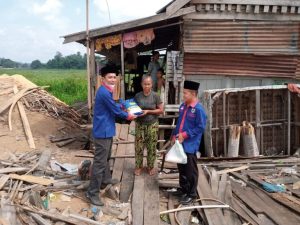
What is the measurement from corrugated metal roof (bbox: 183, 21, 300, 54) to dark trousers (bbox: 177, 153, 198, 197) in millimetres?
5616

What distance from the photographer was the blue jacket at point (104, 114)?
18.1 ft

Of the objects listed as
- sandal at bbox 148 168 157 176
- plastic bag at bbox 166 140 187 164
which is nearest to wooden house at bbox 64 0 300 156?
sandal at bbox 148 168 157 176

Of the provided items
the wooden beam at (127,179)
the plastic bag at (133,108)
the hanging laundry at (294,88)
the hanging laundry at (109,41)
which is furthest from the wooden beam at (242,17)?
the plastic bag at (133,108)

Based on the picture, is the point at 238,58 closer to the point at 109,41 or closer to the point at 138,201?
the point at 109,41

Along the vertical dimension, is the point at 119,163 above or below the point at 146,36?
below

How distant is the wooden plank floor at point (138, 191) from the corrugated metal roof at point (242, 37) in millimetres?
4532

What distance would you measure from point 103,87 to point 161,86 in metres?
6.46

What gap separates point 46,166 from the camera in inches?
302

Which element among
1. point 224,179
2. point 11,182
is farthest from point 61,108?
point 224,179

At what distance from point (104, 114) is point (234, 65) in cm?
661

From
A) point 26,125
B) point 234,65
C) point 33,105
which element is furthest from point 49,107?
point 234,65

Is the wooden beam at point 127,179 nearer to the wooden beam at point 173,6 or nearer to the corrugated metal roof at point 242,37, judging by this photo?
the wooden beam at point 173,6

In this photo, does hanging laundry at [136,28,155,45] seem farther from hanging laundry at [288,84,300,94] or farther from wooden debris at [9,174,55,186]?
wooden debris at [9,174,55,186]

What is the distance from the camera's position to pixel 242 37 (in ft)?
35.5
